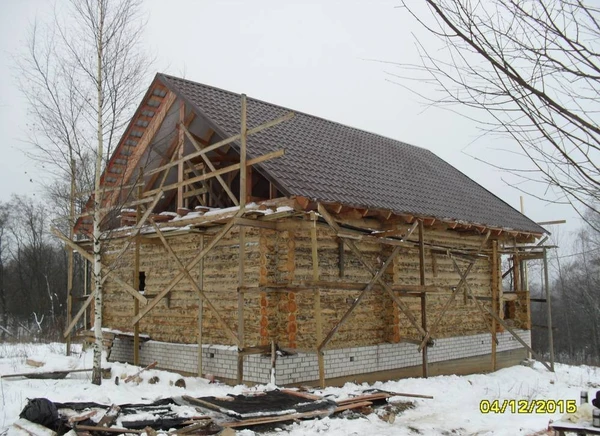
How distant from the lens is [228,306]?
11641mm

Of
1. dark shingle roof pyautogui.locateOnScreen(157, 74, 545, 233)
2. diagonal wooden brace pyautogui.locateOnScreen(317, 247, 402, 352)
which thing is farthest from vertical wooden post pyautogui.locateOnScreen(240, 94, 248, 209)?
diagonal wooden brace pyautogui.locateOnScreen(317, 247, 402, 352)

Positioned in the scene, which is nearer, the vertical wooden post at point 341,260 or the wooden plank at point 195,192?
the vertical wooden post at point 341,260

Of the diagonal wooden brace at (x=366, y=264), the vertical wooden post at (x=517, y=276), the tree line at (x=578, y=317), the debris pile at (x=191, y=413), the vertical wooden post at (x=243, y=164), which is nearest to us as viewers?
the debris pile at (x=191, y=413)

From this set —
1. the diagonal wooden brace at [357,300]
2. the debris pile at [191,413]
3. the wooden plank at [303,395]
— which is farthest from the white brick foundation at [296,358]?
the debris pile at [191,413]

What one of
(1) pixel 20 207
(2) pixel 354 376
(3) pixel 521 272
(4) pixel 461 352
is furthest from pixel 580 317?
(1) pixel 20 207

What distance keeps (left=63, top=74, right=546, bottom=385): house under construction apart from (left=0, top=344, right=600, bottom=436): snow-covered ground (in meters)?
0.83

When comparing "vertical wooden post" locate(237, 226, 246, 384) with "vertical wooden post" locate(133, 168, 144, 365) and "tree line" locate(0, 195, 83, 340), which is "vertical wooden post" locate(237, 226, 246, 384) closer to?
"vertical wooden post" locate(133, 168, 144, 365)

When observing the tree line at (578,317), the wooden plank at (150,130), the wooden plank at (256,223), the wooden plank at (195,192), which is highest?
the wooden plank at (150,130)

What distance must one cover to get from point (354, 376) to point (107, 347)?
6941mm

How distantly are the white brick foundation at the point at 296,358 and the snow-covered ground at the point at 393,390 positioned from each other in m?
0.46

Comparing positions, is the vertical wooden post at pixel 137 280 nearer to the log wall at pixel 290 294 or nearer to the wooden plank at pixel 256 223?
the log wall at pixel 290 294
